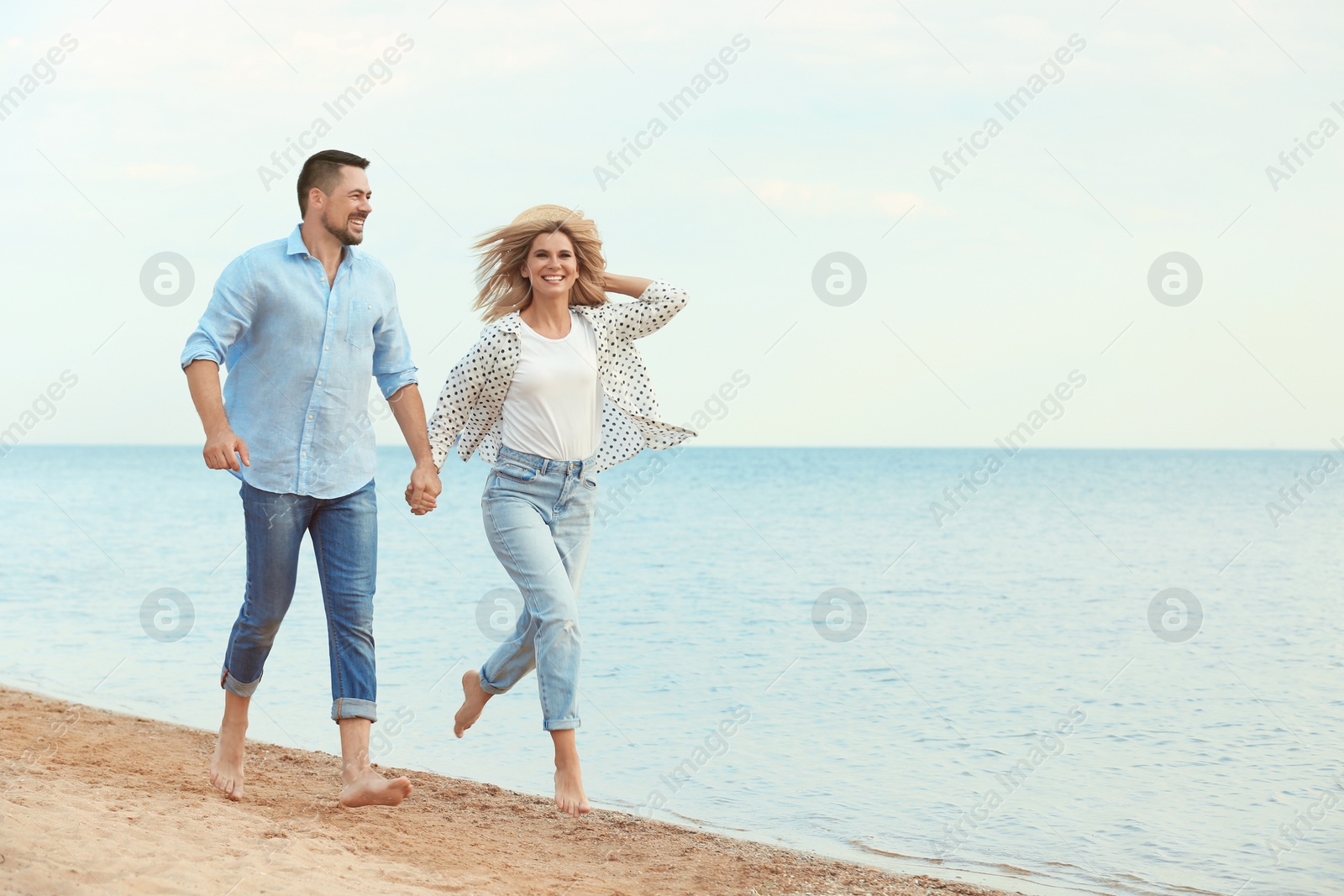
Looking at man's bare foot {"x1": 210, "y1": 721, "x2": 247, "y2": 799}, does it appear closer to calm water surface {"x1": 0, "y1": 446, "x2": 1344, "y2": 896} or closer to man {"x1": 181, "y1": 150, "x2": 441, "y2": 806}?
man {"x1": 181, "y1": 150, "x2": 441, "y2": 806}

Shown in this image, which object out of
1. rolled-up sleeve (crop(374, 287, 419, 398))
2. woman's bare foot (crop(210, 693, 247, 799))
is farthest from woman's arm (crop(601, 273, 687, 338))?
woman's bare foot (crop(210, 693, 247, 799))

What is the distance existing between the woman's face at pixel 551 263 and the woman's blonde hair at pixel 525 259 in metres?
0.04

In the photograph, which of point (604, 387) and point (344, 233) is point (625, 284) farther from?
point (344, 233)

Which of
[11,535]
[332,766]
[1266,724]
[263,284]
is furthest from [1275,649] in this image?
[11,535]

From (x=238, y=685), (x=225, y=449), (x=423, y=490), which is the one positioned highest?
(x=423, y=490)

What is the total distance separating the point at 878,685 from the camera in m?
9.01

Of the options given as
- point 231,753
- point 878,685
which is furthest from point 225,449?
point 878,685

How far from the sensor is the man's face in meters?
4.19

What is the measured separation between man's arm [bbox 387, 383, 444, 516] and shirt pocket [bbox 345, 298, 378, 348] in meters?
0.27

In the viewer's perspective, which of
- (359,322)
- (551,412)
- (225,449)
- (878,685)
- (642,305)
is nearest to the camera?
(225,449)

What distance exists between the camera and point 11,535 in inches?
925

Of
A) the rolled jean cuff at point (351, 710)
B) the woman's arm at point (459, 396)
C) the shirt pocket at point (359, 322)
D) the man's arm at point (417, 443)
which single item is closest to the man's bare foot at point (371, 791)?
the rolled jean cuff at point (351, 710)

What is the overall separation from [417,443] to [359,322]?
0.49 m

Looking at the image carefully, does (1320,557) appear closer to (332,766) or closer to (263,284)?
(332,766)
